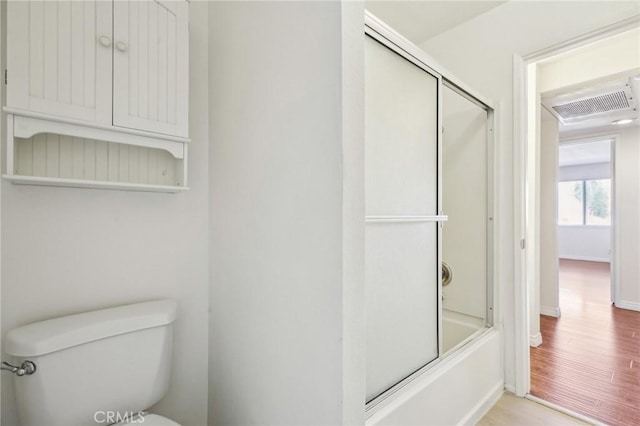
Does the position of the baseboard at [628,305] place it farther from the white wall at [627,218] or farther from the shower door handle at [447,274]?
the shower door handle at [447,274]

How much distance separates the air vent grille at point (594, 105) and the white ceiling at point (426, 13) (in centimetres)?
156

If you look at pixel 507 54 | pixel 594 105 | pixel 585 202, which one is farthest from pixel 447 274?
pixel 585 202

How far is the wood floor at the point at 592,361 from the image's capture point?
1.71 meters

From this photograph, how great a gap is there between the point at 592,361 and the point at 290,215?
2.72 metres

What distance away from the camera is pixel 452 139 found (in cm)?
208

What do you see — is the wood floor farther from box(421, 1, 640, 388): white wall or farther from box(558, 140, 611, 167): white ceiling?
box(558, 140, 611, 167): white ceiling

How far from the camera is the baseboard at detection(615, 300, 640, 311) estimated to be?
3432mm

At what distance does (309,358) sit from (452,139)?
5.97 feet

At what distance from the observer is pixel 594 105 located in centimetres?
284

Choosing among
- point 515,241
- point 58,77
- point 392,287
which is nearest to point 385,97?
point 392,287

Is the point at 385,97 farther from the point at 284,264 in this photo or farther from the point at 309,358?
the point at 309,358

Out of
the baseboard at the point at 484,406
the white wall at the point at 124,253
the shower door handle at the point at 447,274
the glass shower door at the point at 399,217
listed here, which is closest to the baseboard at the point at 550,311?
the baseboard at the point at 484,406

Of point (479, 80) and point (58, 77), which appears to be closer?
point (58, 77)

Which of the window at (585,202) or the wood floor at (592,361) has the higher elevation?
the window at (585,202)
